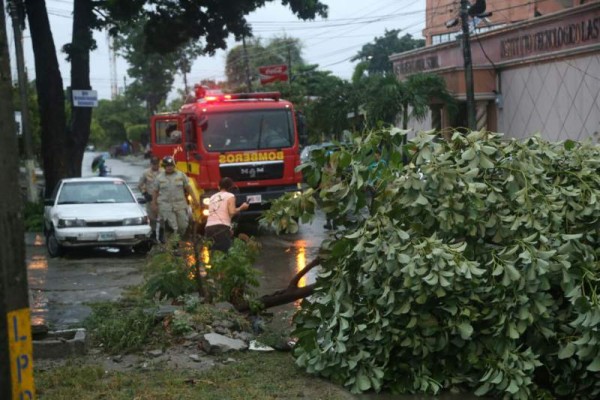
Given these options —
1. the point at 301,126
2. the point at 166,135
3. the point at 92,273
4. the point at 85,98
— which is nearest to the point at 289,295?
the point at 92,273

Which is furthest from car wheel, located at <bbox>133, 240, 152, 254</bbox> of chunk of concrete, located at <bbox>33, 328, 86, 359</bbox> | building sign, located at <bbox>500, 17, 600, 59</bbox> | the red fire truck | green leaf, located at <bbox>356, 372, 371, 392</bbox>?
building sign, located at <bbox>500, 17, 600, 59</bbox>

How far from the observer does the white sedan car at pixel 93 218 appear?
15617mm

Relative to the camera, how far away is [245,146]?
61.9 ft

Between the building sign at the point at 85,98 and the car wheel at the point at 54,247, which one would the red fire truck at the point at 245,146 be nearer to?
the car wheel at the point at 54,247

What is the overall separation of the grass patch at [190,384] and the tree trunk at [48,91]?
1578 centimetres

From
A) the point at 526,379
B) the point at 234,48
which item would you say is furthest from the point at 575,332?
the point at 234,48

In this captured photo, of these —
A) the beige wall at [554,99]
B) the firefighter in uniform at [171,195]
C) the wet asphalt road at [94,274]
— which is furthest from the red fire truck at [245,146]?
the beige wall at [554,99]

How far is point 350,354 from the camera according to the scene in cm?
713

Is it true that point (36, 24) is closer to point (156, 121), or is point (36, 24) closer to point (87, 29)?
point (87, 29)

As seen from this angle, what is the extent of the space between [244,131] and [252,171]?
91 centimetres

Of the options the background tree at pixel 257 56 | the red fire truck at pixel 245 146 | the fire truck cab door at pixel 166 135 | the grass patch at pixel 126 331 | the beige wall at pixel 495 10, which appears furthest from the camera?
the background tree at pixel 257 56

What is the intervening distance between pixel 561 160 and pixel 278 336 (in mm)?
3149

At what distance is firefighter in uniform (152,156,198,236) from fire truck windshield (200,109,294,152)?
9.89ft

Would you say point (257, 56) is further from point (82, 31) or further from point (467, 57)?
point (82, 31)
